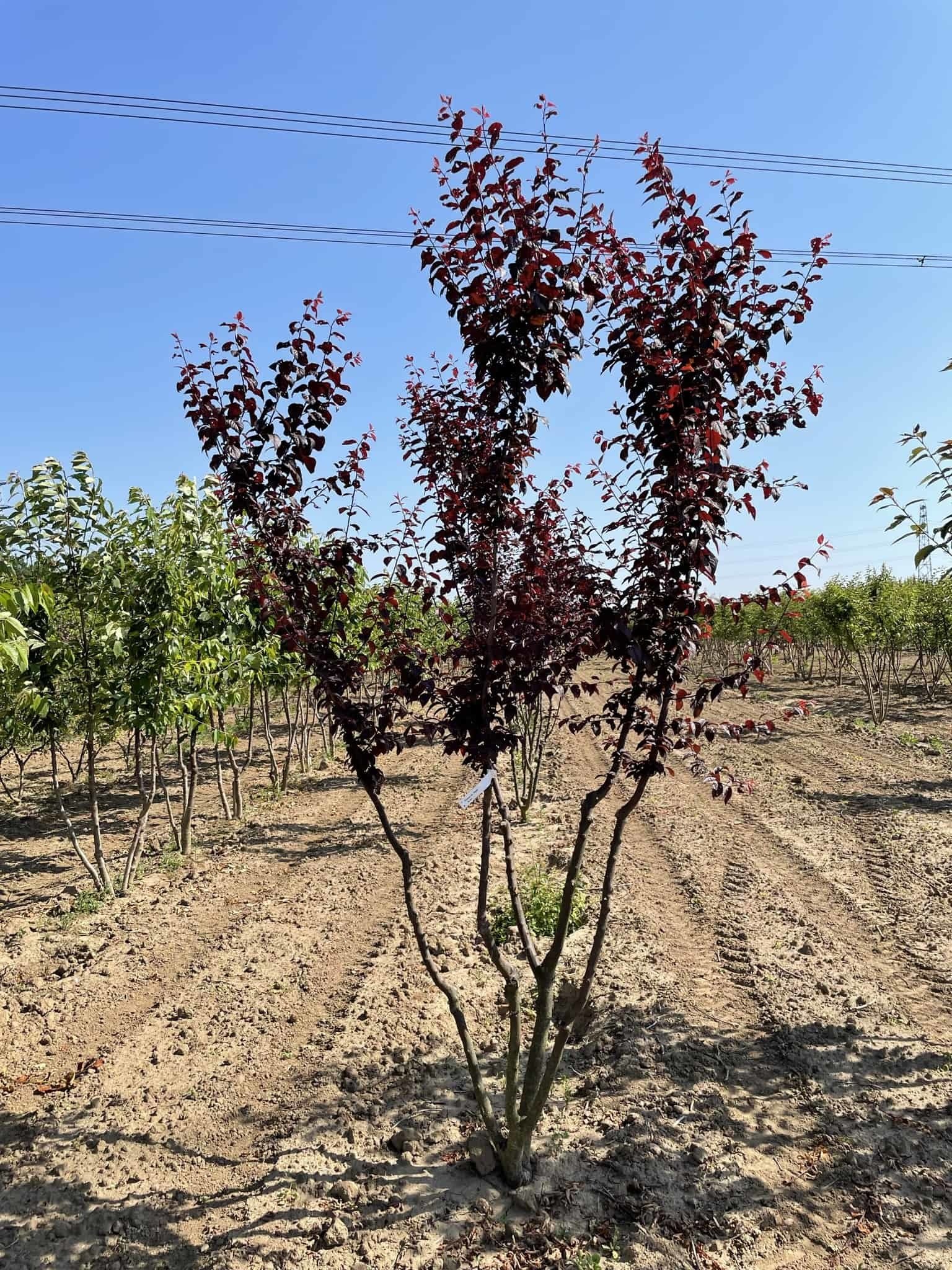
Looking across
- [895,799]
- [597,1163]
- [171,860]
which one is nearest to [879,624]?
[895,799]

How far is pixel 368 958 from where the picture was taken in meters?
6.31

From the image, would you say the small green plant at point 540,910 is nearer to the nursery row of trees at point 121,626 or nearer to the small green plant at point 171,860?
the nursery row of trees at point 121,626

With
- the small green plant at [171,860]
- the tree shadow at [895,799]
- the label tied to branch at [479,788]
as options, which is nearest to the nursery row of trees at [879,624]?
the tree shadow at [895,799]

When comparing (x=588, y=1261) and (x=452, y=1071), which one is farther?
(x=452, y=1071)

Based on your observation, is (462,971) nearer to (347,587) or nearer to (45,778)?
(347,587)

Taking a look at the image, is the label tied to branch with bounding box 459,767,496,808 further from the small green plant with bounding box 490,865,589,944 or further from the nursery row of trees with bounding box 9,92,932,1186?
the small green plant with bounding box 490,865,589,944

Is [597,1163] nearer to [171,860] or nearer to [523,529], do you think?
[523,529]

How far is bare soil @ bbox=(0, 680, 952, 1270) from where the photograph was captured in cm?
356

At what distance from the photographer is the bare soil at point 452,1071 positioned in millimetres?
3557

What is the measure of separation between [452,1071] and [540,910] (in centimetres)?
209

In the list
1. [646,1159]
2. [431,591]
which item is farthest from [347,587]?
[646,1159]

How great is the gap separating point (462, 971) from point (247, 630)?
597cm

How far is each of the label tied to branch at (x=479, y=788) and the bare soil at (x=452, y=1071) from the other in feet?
6.70

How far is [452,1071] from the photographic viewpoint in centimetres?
479
